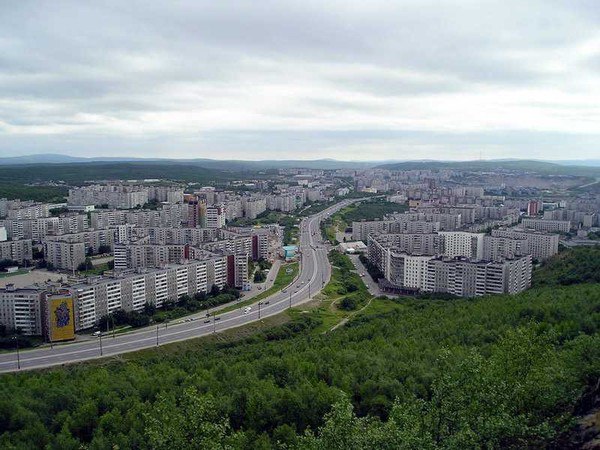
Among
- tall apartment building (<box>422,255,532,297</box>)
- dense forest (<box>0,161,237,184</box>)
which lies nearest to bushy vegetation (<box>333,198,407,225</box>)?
tall apartment building (<box>422,255,532,297</box>)

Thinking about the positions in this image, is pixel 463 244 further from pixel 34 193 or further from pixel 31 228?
pixel 34 193

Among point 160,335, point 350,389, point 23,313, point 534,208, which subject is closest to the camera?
point 350,389

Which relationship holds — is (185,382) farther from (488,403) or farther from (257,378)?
(488,403)

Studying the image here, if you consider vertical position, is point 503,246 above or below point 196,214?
below

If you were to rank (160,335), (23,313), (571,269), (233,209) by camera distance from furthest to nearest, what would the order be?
(233,209) → (571,269) → (23,313) → (160,335)

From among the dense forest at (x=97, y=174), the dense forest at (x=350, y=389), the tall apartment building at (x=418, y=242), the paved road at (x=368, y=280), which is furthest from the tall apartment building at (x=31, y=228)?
the dense forest at (x=97, y=174)

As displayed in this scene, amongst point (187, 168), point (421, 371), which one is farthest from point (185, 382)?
point (187, 168)

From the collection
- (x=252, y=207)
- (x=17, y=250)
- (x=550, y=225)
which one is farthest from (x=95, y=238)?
(x=550, y=225)
